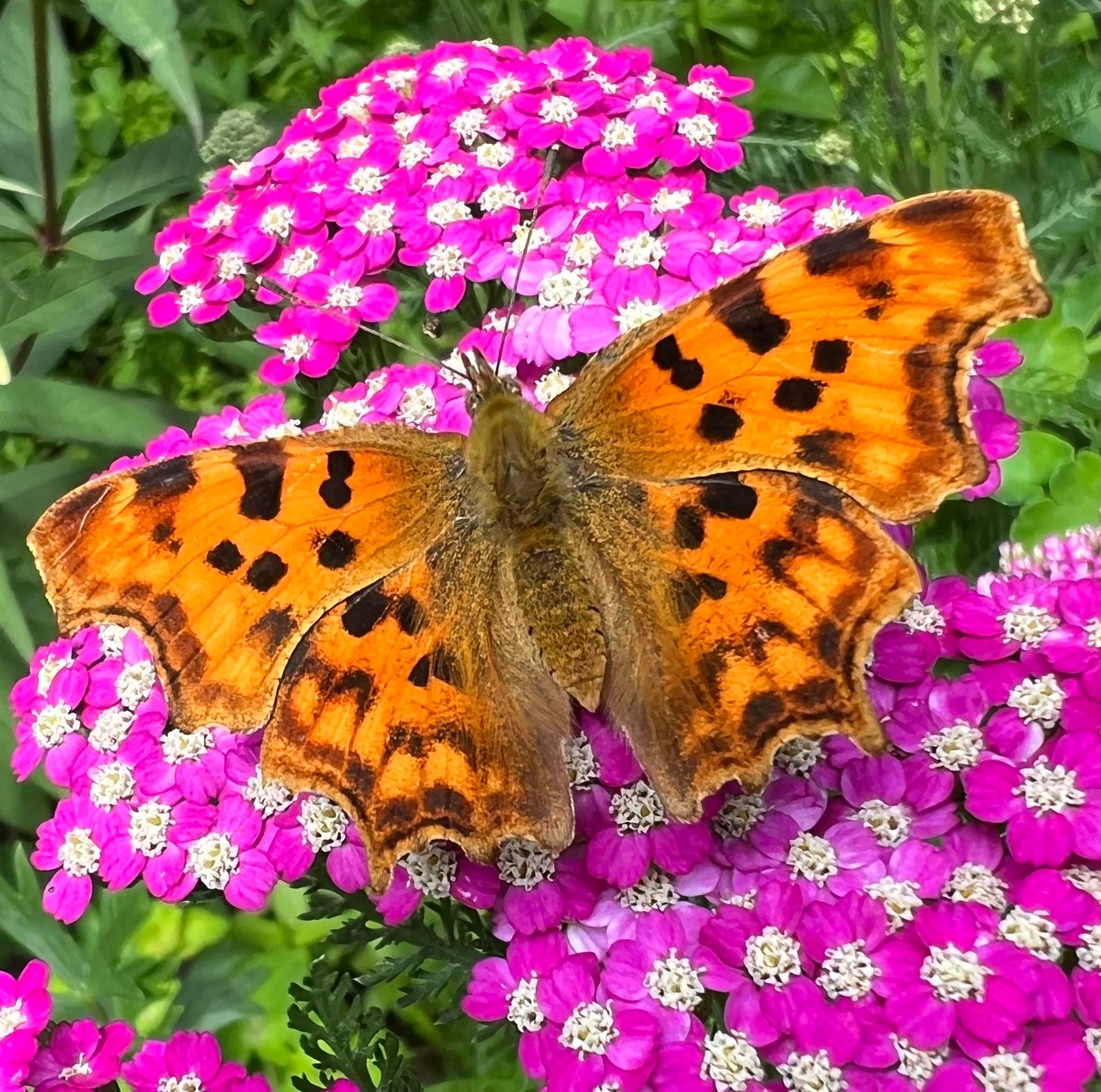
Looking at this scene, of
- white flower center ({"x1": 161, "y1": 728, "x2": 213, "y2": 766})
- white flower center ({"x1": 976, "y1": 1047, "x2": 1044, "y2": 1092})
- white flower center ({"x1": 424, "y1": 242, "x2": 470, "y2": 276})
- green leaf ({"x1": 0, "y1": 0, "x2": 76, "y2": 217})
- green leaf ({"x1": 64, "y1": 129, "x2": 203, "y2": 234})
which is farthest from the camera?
green leaf ({"x1": 64, "y1": 129, "x2": 203, "y2": 234})

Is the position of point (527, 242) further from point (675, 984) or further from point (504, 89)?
point (675, 984)

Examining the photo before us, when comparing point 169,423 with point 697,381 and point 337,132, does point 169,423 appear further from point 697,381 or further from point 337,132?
point 697,381

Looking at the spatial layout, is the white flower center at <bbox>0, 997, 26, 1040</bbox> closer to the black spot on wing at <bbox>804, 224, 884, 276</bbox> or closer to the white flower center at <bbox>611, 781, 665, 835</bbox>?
the white flower center at <bbox>611, 781, 665, 835</bbox>

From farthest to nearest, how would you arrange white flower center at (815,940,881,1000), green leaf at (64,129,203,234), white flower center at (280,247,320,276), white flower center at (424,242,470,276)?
green leaf at (64,129,203,234) → white flower center at (280,247,320,276) → white flower center at (424,242,470,276) → white flower center at (815,940,881,1000)

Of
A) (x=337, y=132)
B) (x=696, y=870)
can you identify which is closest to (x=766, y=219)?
(x=337, y=132)

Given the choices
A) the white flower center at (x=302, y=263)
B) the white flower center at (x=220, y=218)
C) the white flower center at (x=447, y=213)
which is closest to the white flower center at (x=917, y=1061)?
the white flower center at (x=447, y=213)

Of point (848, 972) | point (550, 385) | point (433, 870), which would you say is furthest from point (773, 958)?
point (550, 385)

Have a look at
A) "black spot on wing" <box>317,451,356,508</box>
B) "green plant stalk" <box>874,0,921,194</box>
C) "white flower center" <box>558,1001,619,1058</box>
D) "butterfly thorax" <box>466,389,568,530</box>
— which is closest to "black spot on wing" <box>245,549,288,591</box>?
"black spot on wing" <box>317,451,356,508</box>
